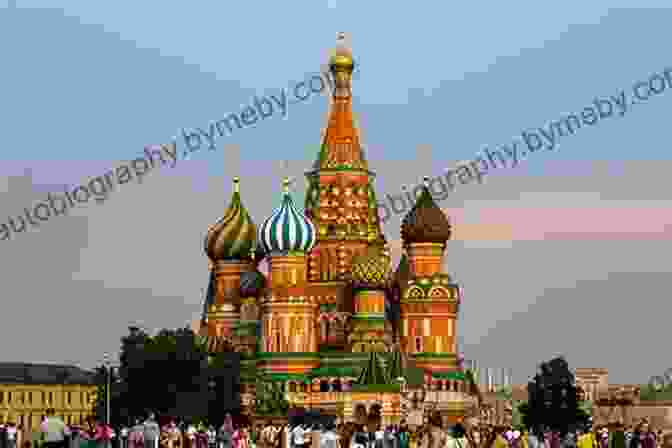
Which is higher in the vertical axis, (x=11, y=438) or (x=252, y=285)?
(x=252, y=285)

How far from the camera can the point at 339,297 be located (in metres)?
77.2

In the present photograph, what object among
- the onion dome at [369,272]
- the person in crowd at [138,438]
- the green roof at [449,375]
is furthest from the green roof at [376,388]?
the person in crowd at [138,438]

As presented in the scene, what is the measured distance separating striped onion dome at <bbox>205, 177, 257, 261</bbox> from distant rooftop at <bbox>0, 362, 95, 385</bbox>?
25.8m

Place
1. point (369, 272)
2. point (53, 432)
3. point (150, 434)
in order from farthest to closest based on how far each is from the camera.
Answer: point (369, 272) < point (150, 434) < point (53, 432)

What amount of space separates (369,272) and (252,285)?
630 centimetres

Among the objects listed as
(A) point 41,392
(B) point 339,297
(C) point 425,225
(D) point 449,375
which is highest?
(C) point 425,225

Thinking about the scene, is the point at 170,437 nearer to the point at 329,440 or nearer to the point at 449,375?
the point at 329,440

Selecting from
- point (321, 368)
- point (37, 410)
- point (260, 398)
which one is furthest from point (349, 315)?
point (37, 410)

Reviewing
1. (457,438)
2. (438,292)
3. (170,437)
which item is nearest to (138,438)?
(170,437)

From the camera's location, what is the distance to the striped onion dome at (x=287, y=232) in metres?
73.8

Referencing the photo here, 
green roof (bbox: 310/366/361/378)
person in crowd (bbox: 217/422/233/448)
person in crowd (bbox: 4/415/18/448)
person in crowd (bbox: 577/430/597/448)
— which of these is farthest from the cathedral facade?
person in crowd (bbox: 577/430/597/448)

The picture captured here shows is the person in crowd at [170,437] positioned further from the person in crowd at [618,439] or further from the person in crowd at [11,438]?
the person in crowd at [618,439]

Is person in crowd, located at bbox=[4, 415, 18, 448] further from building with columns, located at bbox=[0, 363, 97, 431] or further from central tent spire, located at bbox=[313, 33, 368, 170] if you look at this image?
building with columns, located at bbox=[0, 363, 97, 431]

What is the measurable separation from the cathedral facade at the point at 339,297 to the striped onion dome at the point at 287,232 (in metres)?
0.05
